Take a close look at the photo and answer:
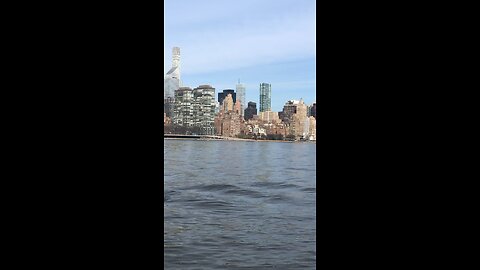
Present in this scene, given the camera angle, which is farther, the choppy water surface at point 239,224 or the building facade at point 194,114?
the building facade at point 194,114

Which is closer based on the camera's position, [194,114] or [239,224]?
[239,224]

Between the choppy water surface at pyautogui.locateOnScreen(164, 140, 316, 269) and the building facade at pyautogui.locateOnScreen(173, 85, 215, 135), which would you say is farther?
the building facade at pyautogui.locateOnScreen(173, 85, 215, 135)
